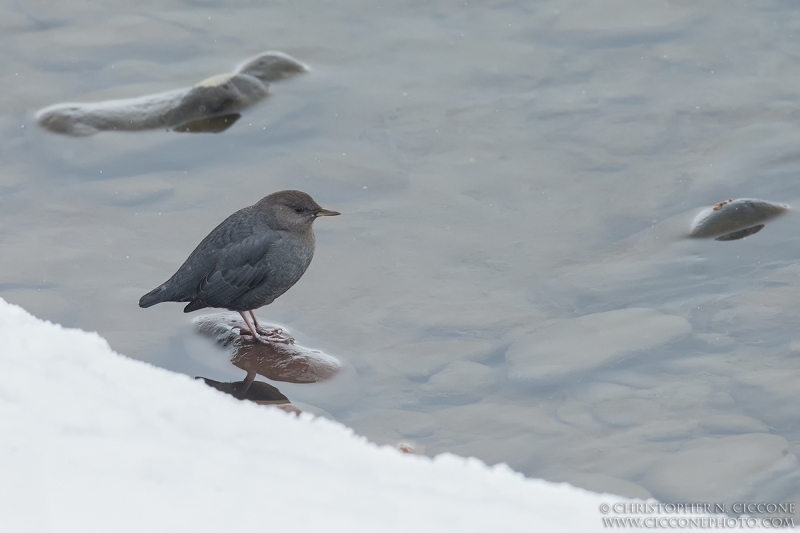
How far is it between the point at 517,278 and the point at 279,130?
247 cm

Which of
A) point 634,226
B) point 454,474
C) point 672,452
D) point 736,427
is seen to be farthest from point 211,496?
point 634,226

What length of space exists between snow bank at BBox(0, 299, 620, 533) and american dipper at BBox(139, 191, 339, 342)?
1.15 meters

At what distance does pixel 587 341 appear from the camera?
188 inches

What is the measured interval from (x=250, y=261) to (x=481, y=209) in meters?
1.89

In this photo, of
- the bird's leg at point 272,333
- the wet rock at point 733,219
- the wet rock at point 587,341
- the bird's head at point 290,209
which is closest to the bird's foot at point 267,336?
the bird's leg at point 272,333

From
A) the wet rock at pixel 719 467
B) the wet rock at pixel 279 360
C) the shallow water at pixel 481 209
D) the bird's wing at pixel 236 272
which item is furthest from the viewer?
the bird's wing at pixel 236 272

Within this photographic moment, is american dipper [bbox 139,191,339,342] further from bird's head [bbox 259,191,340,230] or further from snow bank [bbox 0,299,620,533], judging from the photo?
snow bank [bbox 0,299,620,533]

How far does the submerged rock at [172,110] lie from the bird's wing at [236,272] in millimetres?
2523

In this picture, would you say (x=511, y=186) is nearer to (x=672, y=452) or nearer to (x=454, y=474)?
(x=672, y=452)

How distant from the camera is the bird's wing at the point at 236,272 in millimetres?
4711

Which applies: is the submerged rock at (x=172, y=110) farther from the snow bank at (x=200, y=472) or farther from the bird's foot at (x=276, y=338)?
the snow bank at (x=200, y=472)

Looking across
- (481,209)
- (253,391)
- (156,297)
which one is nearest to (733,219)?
(481,209)

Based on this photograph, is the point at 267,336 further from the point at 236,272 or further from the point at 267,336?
the point at 236,272

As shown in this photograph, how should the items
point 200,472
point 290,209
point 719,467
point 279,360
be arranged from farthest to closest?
point 290,209
point 279,360
point 719,467
point 200,472
